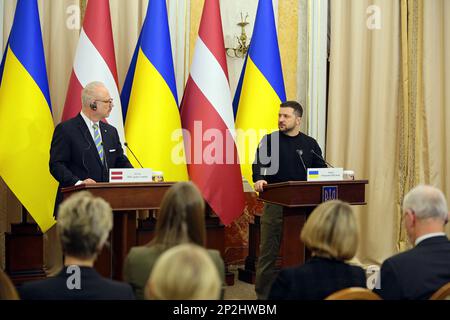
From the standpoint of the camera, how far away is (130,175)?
4.30 m

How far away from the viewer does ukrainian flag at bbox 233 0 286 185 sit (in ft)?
20.4

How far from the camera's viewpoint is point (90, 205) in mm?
2375

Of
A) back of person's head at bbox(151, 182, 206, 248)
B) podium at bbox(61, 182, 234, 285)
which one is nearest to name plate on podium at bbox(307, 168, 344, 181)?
podium at bbox(61, 182, 234, 285)

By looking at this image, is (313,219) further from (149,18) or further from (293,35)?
(293,35)

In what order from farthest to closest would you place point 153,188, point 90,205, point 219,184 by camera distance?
point 219,184 → point 153,188 → point 90,205

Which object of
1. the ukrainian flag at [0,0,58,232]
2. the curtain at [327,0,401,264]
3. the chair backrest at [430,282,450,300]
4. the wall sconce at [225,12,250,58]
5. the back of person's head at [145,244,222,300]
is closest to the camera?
the back of person's head at [145,244,222,300]

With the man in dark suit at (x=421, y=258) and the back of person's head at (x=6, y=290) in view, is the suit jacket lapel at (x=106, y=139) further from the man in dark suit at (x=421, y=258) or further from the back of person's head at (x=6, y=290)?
the back of person's head at (x=6, y=290)

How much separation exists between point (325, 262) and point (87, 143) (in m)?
2.76

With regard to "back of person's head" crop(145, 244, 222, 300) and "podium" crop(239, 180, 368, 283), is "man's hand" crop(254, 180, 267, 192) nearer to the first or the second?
"podium" crop(239, 180, 368, 283)

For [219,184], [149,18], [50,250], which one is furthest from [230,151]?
[50,250]

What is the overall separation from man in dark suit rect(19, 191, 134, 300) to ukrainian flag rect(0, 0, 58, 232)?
2952mm

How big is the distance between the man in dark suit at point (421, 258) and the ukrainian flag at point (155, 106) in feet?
9.87

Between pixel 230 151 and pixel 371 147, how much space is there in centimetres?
215

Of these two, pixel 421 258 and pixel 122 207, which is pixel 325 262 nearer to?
pixel 421 258
